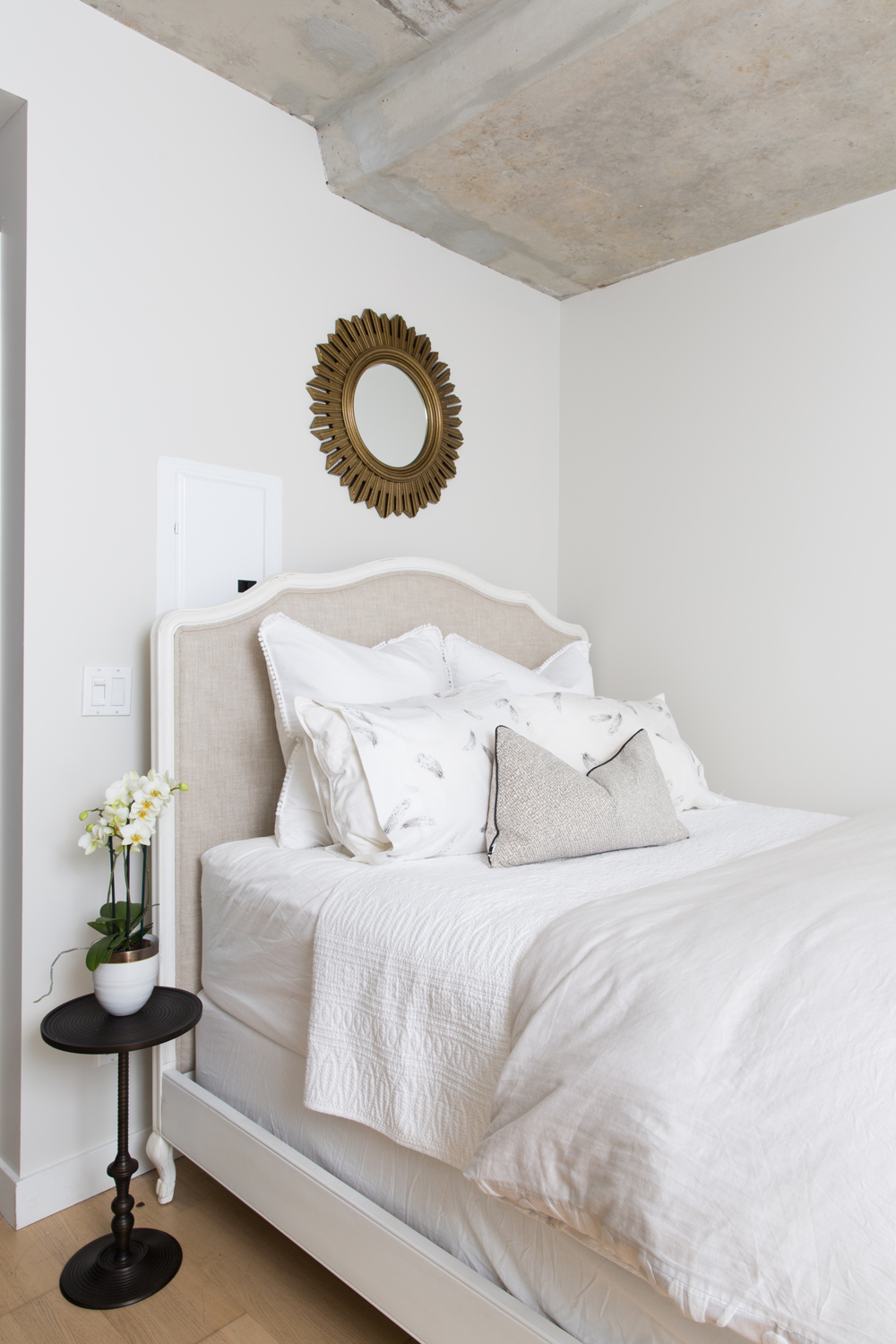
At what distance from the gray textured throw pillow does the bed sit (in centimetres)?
6

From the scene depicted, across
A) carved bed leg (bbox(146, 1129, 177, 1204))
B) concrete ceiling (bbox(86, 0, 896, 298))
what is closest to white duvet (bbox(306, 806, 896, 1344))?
carved bed leg (bbox(146, 1129, 177, 1204))

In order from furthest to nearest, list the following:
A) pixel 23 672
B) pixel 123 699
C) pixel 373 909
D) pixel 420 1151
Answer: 1. pixel 123 699
2. pixel 23 672
3. pixel 373 909
4. pixel 420 1151

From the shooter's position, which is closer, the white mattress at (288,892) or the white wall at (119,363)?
the white mattress at (288,892)

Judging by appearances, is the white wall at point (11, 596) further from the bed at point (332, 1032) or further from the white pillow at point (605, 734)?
the white pillow at point (605, 734)

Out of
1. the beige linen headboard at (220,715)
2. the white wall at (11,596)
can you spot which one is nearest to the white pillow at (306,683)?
the beige linen headboard at (220,715)

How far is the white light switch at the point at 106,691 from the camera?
1.83 m

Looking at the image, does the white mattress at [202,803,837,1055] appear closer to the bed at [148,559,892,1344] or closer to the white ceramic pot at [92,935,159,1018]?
the bed at [148,559,892,1344]

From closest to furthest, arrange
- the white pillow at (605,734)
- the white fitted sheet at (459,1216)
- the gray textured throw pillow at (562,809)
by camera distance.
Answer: the white fitted sheet at (459,1216), the gray textured throw pillow at (562,809), the white pillow at (605,734)

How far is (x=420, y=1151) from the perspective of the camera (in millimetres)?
1214

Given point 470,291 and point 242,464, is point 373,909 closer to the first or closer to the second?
point 242,464

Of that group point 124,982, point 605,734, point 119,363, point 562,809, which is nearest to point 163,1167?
point 124,982

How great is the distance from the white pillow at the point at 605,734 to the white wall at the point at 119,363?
29.6 inches

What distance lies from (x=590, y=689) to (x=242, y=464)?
1.21m

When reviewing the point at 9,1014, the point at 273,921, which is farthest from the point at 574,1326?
the point at 9,1014
